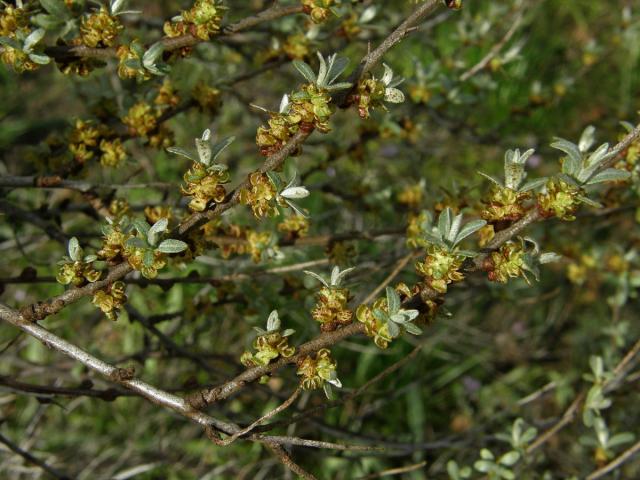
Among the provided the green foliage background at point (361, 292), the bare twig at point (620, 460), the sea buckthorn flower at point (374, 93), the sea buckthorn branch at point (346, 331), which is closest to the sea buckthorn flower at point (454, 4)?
the sea buckthorn flower at point (374, 93)

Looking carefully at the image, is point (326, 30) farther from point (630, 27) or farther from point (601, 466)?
point (601, 466)

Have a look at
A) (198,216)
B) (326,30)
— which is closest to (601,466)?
(198,216)

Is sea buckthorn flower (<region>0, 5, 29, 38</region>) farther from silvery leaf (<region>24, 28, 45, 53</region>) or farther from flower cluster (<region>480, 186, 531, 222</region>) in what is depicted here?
flower cluster (<region>480, 186, 531, 222</region>)

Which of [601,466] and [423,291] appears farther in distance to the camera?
[601,466]

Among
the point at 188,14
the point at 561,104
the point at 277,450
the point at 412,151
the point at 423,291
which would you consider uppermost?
the point at 188,14

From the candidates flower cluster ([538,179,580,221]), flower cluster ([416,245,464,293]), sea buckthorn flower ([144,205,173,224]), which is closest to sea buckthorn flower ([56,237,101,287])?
sea buckthorn flower ([144,205,173,224])

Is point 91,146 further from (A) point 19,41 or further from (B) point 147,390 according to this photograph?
(B) point 147,390

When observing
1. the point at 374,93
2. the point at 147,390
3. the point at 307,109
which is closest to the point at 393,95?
the point at 374,93
